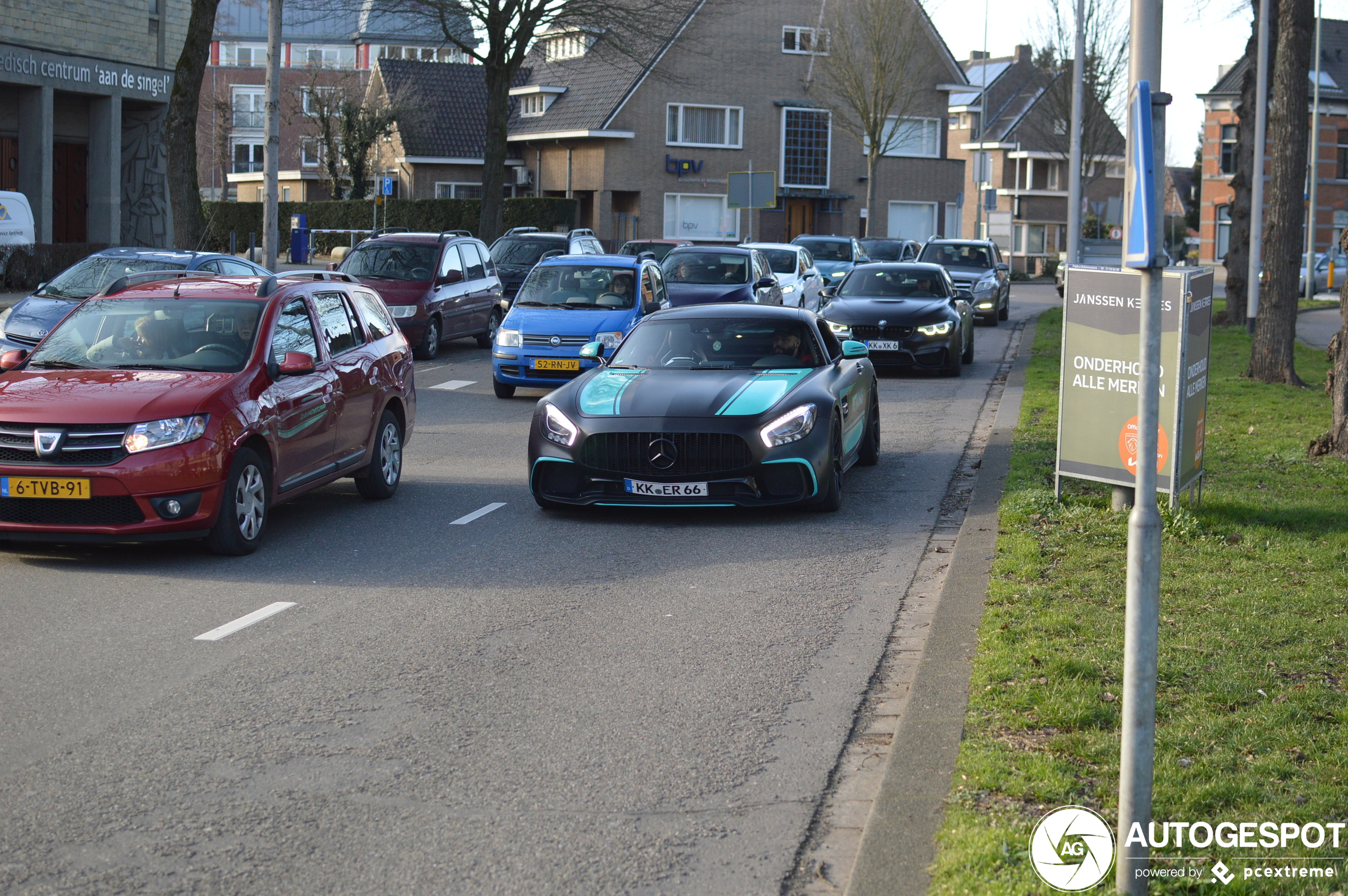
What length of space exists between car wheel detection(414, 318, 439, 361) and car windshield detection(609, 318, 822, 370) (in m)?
11.4

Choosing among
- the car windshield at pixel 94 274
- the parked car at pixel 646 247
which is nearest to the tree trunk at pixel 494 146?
the parked car at pixel 646 247

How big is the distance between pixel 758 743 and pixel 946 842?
3.97 ft

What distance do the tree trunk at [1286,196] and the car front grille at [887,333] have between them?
4531 millimetres

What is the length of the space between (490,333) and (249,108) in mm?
71884

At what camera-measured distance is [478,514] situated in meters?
10.4

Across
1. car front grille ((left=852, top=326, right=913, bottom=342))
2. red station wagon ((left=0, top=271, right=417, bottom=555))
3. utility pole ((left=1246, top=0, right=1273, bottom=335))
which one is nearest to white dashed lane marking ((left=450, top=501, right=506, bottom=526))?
red station wagon ((left=0, top=271, right=417, bottom=555))

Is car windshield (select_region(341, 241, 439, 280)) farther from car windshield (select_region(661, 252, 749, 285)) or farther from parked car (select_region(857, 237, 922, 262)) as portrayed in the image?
parked car (select_region(857, 237, 922, 262))

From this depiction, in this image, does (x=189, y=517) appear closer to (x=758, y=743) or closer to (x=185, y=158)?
(x=758, y=743)

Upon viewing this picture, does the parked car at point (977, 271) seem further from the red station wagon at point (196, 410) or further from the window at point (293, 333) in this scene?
the window at point (293, 333)

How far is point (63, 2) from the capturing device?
32.2 meters

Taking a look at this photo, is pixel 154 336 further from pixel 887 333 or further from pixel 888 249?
pixel 888 249

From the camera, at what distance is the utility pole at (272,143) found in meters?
24.0

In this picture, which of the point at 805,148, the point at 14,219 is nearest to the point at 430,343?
the point at 14,219

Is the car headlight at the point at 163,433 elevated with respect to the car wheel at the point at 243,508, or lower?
elevated
